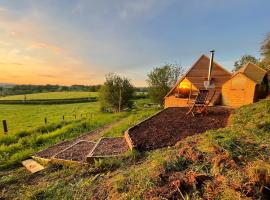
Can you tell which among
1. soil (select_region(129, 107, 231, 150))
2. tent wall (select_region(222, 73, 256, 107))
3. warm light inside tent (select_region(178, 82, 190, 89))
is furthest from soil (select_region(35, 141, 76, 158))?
warm light inside tent (select_region(178, 82, 190, 89))

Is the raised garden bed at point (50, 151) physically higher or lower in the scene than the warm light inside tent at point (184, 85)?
lower

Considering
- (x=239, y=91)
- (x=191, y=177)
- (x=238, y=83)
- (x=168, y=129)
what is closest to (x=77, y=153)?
(x=168, y=129)

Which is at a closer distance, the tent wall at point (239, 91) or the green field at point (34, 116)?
the tent wall at point (239, 91)

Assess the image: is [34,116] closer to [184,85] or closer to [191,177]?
[184,85]

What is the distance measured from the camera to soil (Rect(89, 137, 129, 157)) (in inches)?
287

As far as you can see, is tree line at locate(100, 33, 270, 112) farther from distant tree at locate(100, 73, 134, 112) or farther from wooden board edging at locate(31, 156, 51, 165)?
wooden board edging at locate(31, 156, 51, 165)

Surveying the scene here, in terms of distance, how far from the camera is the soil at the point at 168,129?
7.50 metres

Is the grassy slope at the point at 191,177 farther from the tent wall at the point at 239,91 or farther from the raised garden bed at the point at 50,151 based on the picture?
the tent wall at the point at 239,91

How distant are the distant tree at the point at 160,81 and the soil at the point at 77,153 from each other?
29050 millimetres

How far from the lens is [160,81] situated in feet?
125

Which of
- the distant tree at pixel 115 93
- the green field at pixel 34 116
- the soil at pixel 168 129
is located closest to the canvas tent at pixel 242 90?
the soil at pixel 168 129

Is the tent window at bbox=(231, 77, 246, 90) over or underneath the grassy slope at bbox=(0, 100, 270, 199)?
over

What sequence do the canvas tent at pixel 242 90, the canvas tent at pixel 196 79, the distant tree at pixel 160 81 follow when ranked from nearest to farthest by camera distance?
the canvas tent at pixel 242 90, the canvas tent at pixel 196 79, the distant tree at pixel 160 81

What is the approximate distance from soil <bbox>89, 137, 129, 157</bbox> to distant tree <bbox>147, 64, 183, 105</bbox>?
94.5 feet
